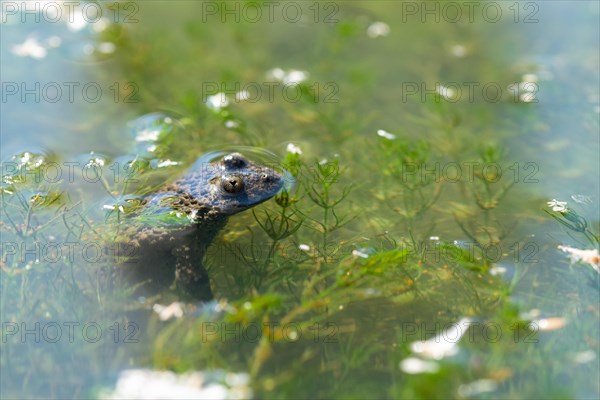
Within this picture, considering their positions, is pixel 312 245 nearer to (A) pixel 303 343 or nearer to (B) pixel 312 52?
(A) pixel 303 343

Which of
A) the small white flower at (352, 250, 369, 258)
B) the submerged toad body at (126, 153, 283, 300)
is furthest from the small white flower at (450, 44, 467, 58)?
the small white flower at (352, 250, 369, 258)

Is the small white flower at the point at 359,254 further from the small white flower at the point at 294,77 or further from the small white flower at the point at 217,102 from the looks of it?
the small white flower at the point at 294,77

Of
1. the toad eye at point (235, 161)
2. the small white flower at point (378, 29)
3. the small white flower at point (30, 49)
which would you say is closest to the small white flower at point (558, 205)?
the toad eye at point (235, 161)

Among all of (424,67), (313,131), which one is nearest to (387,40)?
(424,67)

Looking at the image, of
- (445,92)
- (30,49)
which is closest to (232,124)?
(445,92)

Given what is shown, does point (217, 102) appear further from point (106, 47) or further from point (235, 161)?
point (106, 47)

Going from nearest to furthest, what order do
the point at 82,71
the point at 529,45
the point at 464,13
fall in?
1. the point at 82,71
2. the point at 529,45
3. the point at 464,13

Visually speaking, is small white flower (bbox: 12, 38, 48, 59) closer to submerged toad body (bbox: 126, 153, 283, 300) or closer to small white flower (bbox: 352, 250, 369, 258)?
submerged toad body (bbox: 126, 153, 283, 300)
